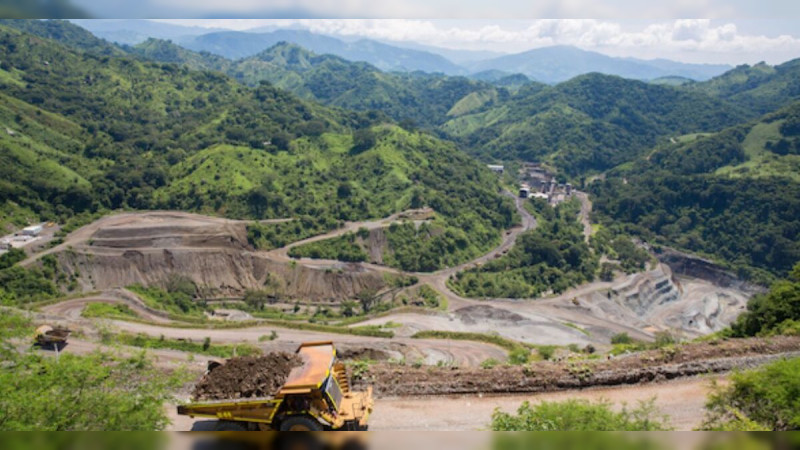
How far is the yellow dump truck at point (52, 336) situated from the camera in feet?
54.7

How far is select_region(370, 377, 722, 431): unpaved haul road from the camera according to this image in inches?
356

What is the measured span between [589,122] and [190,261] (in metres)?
101

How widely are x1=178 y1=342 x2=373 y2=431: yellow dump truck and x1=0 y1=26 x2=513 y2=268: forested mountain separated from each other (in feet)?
143

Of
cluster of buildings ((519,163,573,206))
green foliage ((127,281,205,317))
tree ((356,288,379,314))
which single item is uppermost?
cluster of buildings ((519,163,573,206))

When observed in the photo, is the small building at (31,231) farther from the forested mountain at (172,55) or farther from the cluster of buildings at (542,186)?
the forested mountain at (172,55)

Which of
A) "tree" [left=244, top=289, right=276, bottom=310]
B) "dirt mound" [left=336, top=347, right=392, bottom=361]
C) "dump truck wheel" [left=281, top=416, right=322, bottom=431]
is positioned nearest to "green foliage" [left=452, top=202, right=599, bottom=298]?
"tree" [left=244, top=289, right=276, bottom=310]

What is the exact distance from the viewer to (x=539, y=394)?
10.2 metres

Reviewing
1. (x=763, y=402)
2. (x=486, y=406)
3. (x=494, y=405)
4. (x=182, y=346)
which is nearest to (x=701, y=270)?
(x=494, y=405)

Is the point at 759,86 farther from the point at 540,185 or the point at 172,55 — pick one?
the point at 172,55

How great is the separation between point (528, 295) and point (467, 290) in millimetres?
6166

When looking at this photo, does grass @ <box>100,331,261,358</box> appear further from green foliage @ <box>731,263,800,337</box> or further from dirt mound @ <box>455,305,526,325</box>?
dirt mound @ <box>455,305,526,325</box>

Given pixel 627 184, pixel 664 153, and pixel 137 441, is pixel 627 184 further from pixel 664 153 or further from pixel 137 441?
pixel 137 441

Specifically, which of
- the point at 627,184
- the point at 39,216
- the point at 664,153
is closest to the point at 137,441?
the point at 39,216

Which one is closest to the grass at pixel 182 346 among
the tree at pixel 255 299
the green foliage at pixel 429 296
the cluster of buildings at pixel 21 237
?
the tree at pixel 255 299
